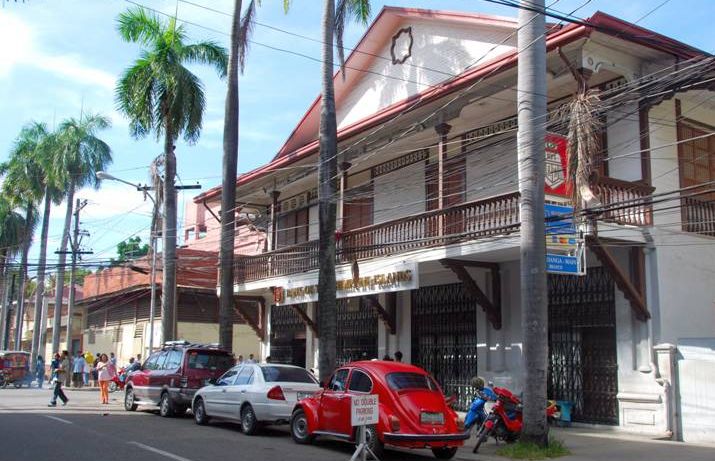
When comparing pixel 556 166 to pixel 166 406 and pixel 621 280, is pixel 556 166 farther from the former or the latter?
pixel 166 406

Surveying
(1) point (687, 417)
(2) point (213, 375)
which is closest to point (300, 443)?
(2) point (213, 375)

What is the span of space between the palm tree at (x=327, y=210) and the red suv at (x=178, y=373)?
3107 millimetres

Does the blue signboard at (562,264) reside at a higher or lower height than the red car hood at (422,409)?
higher

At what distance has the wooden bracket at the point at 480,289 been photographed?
17.7 meters

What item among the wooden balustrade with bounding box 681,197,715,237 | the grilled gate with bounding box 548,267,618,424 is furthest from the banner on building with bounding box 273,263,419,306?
the wooden balustrade with bounding box 681,197,715,237

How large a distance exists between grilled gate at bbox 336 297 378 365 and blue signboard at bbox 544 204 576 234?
10257 millimetres

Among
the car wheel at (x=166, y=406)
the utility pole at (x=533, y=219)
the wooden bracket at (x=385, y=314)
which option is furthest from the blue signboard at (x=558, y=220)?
the car wheel at (x=166, y=406)

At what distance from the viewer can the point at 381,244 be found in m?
18.9

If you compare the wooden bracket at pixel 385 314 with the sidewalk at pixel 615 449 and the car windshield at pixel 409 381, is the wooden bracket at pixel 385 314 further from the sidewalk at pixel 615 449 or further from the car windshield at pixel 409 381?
the car windshield at pixel 409 381

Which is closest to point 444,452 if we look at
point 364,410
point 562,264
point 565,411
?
point 364,410

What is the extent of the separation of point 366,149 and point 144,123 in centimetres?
904

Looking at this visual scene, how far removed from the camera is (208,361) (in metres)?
19.2

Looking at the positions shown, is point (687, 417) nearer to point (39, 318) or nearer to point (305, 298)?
point (305, 298)

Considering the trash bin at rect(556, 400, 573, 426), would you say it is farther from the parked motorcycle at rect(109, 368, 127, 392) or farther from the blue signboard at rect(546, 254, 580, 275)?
the parked motorcycle at rect(109, 368, 127, 392)
